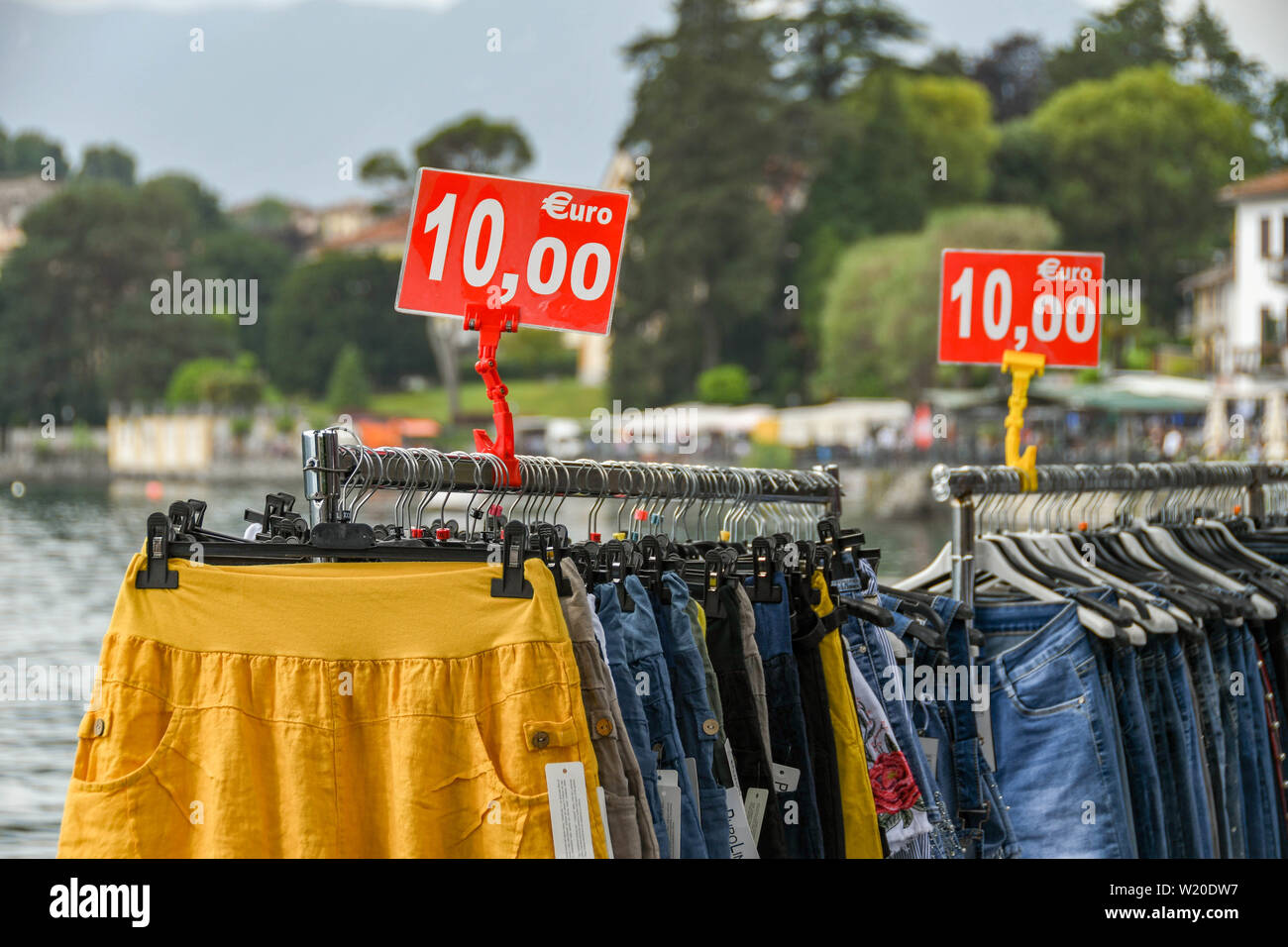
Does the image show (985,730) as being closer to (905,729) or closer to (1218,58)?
(905,729)

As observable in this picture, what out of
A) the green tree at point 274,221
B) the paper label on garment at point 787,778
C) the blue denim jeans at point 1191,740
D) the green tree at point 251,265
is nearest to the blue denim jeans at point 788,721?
the paper label on garment at point 787,778

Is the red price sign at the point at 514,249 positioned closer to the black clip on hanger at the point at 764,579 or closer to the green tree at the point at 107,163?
the black clip on hanger at the point at 764,579

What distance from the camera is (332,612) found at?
1704 millimetres

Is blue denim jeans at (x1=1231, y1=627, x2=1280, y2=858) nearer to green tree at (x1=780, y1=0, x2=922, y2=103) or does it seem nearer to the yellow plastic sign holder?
the yellow plastic sign holder

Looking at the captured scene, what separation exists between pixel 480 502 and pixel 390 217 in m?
78.8

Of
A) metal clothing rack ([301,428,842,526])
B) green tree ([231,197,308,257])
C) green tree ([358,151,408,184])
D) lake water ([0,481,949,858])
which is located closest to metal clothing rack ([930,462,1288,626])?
metal clothing rack ([301,428,842,526])

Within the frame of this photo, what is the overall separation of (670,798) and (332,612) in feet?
1.63

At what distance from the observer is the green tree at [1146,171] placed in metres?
50.2

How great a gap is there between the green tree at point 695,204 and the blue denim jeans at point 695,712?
153 ft

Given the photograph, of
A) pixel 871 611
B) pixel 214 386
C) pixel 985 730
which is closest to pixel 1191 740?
pixel 985 730

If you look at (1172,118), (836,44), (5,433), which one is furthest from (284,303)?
(1172,118)

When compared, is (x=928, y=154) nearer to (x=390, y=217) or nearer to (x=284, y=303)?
(x=284, y=303)

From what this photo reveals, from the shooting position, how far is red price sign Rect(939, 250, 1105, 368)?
3355mm

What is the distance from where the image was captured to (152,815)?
5.55 feet
